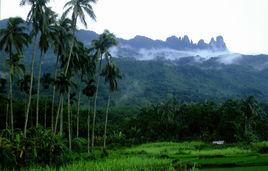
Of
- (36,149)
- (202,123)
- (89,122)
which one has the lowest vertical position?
(202,123)

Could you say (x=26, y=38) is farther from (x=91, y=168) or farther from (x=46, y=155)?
(x=91, y=168)

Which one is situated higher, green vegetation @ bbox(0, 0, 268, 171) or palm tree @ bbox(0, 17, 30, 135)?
palm tree @ bbox(0, 17, 30, 135)

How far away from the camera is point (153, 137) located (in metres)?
136

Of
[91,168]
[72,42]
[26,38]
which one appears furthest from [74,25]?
[91,168]

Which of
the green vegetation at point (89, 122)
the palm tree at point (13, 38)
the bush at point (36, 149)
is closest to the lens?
the bush at point (36, 149)

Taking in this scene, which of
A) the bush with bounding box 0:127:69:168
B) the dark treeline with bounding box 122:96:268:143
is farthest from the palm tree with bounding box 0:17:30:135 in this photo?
the dark treeline with bounding box 122:96:268:143

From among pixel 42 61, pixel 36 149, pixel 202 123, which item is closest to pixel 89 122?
pixel 42 61

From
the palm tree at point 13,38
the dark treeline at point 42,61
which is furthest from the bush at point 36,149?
the palm tree at point 13,38

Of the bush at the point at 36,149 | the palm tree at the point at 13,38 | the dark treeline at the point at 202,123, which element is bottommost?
→ the dark treeline at the point at 202,123

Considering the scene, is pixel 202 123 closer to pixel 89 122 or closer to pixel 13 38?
pixel 89 122

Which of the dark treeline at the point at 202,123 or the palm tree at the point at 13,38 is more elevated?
the palm tree at the point at 13,38

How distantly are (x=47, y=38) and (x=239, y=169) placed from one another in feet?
120

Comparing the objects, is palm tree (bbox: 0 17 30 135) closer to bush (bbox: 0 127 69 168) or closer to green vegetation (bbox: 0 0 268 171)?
green vegetation (bbox: 0 0 268 171)

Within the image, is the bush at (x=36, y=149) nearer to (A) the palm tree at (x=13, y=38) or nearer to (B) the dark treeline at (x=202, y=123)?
(A) the palm tree at (x=13, y=38)
